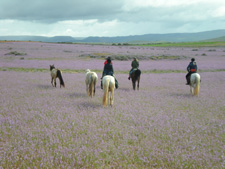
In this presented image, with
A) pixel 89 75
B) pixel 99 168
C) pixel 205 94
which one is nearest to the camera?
pixel 99 168

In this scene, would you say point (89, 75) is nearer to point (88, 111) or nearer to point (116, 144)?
point (88, 111)

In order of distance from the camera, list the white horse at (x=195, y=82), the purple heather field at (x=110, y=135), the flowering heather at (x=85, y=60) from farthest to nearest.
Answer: the flowering heather at (x=85, y=60) < the white horse at (x=195, y=82) < the purple heather field at (x=110, y=135)

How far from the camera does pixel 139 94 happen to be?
11.3 metres

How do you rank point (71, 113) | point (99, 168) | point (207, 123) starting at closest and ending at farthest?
point (99, 168)
point (207, 123)
point (71, 113)

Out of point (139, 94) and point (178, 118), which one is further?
point (139, 94)

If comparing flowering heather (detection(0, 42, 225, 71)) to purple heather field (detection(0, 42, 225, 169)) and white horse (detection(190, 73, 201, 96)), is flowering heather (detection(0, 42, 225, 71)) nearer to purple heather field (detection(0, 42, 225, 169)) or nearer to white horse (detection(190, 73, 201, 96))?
white horse (detection(190, 73, 201, 96))

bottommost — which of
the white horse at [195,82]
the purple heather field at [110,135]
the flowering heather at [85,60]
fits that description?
the purple heather field at [110,135]

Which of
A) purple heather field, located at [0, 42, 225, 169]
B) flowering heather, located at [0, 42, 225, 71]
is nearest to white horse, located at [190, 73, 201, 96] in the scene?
purple heather field, located at [0, 42, 225, 169]

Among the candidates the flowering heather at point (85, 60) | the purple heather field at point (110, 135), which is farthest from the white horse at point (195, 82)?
the flowering heather at point (85, 60)

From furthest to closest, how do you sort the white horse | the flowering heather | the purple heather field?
the flowering heather
the white horse
the purple heather field

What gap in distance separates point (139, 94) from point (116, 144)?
6583 millimetres

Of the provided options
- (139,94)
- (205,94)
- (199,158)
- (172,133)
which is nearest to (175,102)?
(139,94)

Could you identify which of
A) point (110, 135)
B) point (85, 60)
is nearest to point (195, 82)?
point (110, 135)

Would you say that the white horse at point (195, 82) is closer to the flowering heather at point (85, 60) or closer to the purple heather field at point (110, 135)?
the purple heather field at point (110, 135)
